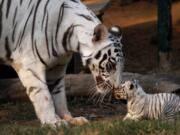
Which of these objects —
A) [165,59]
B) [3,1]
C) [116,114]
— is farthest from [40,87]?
[165,59]

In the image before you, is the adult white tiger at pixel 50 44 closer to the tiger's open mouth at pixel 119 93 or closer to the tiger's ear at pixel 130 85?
the tiger's open mouth at pixel 119 93

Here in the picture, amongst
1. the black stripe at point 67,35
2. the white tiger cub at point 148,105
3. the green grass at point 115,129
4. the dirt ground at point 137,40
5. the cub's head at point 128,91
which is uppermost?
the black stripe at point 67,35

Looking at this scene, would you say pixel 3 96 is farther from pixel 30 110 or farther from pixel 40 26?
pixel 40 26

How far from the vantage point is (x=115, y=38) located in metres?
7.22

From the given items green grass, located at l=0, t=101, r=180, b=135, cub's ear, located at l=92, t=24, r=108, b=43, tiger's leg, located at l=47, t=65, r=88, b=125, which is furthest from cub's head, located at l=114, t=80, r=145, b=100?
green grass, located at l=0, t=101, r=180, b=135

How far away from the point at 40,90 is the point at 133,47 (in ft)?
33.6

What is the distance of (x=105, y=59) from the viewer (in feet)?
23.5

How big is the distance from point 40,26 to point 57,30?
7.6 inches

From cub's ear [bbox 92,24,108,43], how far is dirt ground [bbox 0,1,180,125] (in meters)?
1.68

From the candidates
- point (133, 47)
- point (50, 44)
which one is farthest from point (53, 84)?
point (133, 47)

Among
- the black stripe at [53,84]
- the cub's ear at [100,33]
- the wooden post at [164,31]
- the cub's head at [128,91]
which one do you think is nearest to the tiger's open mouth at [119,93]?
the cub's head at [128,91]

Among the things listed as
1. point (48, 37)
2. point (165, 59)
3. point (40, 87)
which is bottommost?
point (165, 59)

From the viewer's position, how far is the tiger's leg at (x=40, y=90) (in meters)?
7.29

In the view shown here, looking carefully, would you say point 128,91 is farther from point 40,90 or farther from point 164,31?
point 164,31
